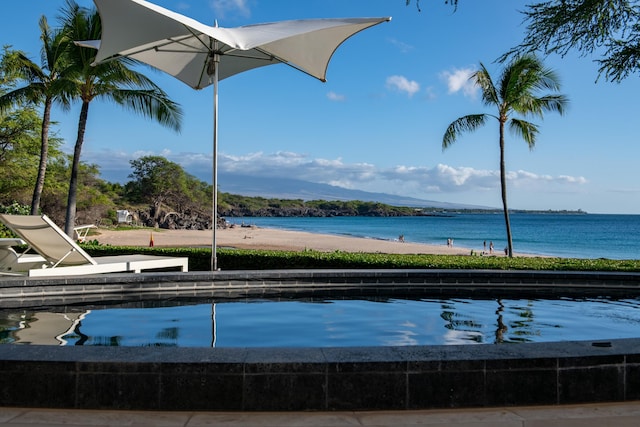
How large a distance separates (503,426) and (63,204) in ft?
135

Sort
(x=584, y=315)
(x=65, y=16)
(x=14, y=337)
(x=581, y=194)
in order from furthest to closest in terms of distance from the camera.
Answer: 1. (x=581, y=194)
2. (x=65, y=16)
3. (x=584, y=315)
4. (x=14, y=337)

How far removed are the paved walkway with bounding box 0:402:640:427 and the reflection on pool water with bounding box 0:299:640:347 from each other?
6.82 feet

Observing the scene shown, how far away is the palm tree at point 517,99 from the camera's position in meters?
20.5

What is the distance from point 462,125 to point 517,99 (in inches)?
87.9

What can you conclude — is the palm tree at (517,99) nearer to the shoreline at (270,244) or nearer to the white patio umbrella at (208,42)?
the white patio umbrella at (208,42)

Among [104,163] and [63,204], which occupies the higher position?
[104,163]

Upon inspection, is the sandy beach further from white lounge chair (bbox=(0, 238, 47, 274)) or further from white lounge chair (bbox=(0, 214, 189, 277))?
white lounge chair (bbox=(0, 214, 189, 277))

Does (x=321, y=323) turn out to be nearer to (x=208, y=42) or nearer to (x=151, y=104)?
(x=208, y=42)

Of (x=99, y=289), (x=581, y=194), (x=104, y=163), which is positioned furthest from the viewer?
(x=581, y=194)

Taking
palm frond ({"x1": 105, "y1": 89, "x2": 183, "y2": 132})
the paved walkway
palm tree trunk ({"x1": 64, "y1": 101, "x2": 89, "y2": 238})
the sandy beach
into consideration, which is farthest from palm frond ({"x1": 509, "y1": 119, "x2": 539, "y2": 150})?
the paved walkway

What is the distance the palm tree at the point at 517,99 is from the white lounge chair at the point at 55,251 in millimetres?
14666

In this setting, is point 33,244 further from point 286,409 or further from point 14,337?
point 286,409

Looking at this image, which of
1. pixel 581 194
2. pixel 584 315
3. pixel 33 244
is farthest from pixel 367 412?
pixel 581 194

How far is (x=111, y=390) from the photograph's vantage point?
321cm
